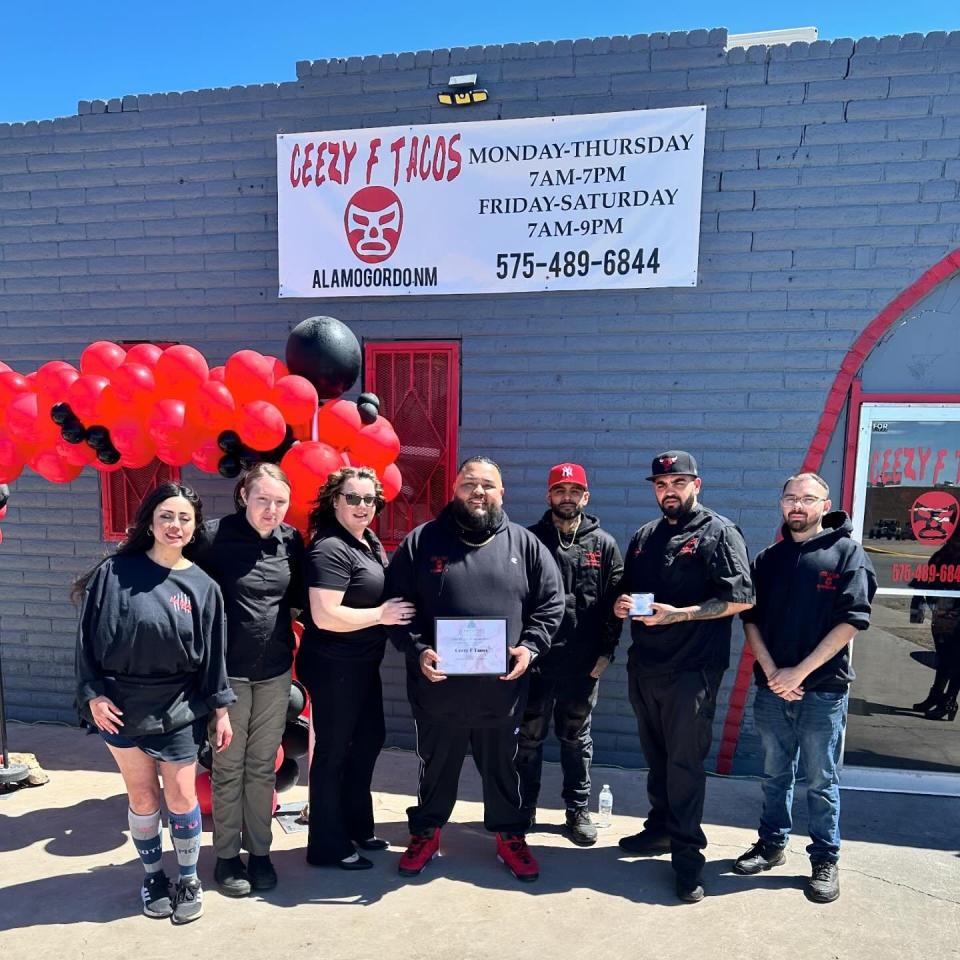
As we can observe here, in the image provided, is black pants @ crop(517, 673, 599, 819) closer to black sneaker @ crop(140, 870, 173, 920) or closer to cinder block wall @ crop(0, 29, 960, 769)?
cinder block wall @ crop(0, 29, 960, 769)

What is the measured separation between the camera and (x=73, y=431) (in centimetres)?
370

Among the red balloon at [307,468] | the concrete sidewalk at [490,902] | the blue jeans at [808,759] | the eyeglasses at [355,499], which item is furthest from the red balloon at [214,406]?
the blue jeans at [808,759]

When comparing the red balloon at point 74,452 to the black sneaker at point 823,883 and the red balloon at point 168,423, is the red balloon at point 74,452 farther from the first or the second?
the black sneaker at point 823,883

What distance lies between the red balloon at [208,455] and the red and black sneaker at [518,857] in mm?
2352

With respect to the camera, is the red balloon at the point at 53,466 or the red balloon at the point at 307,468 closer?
the red balloon at the point at 307,468

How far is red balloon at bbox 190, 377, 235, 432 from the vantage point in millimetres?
3539

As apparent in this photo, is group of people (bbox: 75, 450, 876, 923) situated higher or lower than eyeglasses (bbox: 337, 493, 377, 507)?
lower

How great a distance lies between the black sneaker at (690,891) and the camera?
10.5 feet

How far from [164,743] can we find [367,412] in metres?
1.87

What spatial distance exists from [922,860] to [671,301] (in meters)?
3.36

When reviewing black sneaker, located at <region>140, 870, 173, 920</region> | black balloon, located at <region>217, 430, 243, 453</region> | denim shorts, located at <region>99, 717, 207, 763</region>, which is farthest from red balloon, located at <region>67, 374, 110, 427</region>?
black sneaker, located at <region>140, 870, 173, 920</region>

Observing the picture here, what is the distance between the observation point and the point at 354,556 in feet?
10.8

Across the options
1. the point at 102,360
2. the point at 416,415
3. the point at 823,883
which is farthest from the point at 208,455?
the point at 823,883

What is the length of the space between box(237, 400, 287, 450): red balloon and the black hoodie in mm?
2531
